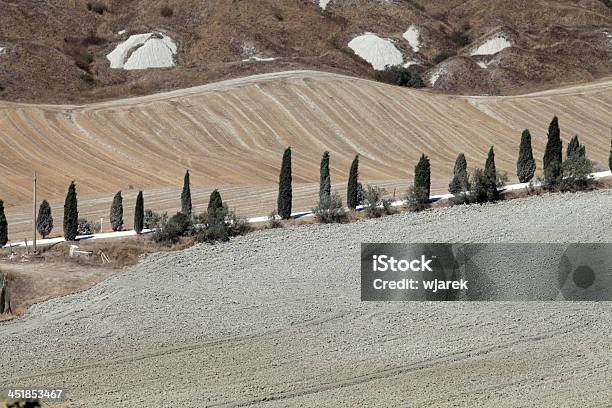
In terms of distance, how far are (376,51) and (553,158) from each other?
8203 centimetres

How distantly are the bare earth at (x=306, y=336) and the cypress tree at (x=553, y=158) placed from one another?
3.22m

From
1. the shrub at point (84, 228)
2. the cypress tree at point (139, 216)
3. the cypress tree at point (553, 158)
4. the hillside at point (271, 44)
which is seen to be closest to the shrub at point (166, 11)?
the hillside at point (271, 44)

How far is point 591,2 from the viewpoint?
532 feet

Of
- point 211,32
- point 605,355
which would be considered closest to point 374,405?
point 605,355

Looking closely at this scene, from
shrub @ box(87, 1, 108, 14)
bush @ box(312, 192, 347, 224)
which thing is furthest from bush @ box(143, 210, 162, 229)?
shrub @ box(87, 1, 108, 14)

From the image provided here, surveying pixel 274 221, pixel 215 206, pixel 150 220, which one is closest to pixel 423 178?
pixel 274 221

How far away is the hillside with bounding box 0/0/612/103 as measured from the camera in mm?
105062

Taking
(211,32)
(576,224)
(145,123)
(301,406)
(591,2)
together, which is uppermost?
(591,2)

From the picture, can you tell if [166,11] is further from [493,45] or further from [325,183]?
[325,183]

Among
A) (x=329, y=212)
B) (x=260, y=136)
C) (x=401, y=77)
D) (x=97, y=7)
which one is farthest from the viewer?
(x=97, y=7)

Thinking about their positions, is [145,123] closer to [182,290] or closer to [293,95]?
[293,95]

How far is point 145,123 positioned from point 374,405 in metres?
55.7

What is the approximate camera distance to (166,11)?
133250 mm

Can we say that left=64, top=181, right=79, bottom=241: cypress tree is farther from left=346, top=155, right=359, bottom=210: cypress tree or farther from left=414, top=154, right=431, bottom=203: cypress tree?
left=414, top=154, right=431, bottom=203: cypress tree
